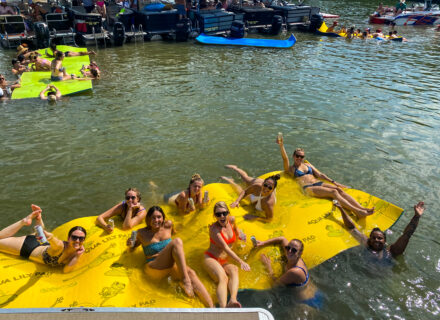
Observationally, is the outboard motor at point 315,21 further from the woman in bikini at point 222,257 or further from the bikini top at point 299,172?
the woman in bikini at point 222,257

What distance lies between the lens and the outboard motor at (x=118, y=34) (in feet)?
66.1

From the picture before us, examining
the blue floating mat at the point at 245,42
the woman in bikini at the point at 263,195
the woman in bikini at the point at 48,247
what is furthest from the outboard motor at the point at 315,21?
the woman in bikini at the point at 48,247

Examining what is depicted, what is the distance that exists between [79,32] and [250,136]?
15.9 meters

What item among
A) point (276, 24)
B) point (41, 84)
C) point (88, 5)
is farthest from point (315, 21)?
point (41, 84)

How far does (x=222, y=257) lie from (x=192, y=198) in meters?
1.53

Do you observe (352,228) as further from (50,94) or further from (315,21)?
(315,21)

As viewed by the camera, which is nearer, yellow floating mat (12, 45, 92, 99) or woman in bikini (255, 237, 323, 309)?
woman in bikini (255, 237, 323, 309)

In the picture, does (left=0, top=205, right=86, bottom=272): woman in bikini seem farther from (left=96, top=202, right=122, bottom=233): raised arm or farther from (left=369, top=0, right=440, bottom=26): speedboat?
(left=369, top=0, right=440, bottom=26): speedboat

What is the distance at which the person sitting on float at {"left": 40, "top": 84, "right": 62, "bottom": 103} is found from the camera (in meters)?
11.9

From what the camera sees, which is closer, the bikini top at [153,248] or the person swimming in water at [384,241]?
the bikini top at [153,248]

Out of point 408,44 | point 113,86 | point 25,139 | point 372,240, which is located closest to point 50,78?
point 113,86

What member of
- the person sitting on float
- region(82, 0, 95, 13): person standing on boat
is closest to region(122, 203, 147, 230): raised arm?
the person sitting on float

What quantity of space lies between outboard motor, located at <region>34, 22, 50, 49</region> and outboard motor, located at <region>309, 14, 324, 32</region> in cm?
1910

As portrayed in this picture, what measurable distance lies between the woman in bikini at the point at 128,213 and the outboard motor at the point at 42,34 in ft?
54.6
